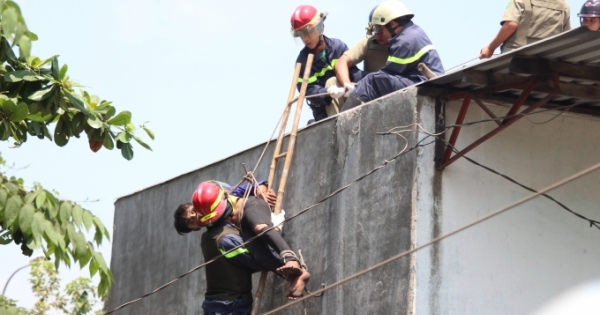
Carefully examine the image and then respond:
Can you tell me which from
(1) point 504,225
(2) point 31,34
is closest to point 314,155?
(1) point 504,225

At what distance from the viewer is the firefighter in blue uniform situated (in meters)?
9.45

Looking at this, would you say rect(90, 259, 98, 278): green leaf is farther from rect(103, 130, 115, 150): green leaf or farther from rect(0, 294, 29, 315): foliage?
rect(103, 130, 115, 150): green leaf

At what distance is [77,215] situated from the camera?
543cm

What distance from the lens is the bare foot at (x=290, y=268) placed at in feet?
25.8

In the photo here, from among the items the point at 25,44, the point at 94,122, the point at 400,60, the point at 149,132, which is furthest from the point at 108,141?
the point at 400,60

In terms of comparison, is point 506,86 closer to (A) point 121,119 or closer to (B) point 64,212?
(A) point 121,119

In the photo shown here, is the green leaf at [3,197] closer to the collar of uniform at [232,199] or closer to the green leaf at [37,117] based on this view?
the green leaf at [37,117]

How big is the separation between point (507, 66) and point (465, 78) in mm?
311

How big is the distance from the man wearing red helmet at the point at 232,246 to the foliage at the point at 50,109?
86.6 inches

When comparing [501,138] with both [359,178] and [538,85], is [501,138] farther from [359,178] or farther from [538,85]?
[359,178]

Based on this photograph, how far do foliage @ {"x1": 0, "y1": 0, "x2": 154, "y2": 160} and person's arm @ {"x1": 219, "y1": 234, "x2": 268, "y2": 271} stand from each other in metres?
2.31

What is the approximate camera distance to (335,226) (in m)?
8.18

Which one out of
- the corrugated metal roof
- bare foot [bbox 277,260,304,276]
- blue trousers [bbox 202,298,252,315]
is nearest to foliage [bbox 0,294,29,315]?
bare foot [bbox 277,260,304,276]

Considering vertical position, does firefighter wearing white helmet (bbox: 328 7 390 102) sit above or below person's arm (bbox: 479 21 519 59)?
above
